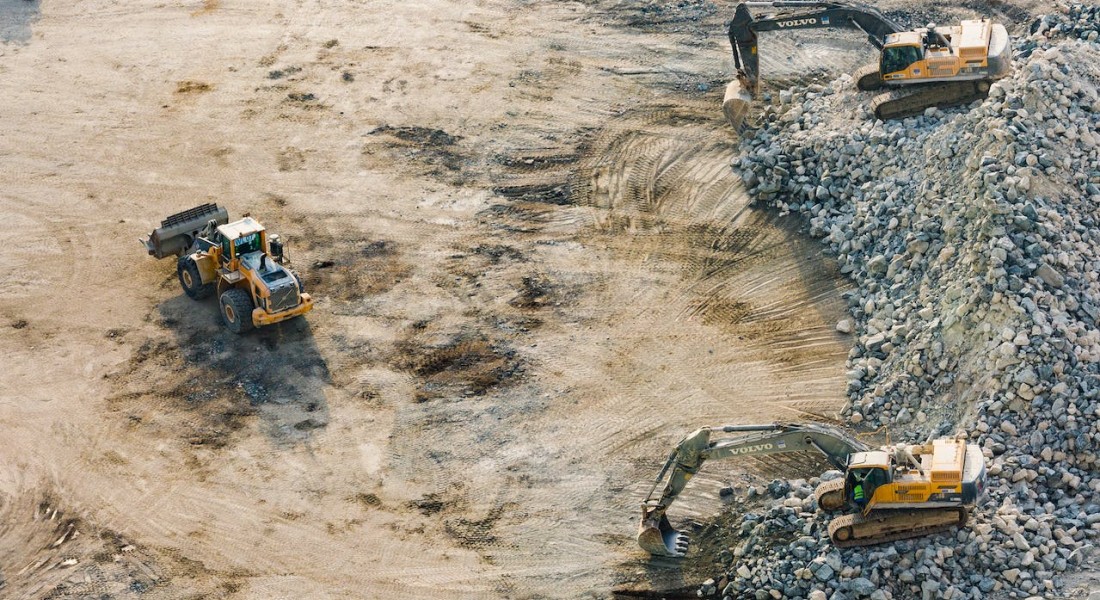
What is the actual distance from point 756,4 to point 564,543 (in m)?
11.8

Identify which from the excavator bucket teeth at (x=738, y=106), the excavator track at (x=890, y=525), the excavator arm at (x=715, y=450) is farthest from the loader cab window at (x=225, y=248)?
the excavator track at (x=890, y=525)

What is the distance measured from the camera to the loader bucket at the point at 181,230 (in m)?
24.6

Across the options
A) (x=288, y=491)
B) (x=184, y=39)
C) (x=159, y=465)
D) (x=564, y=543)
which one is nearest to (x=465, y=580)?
(x=564, y=543)

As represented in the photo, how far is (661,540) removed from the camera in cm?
1845

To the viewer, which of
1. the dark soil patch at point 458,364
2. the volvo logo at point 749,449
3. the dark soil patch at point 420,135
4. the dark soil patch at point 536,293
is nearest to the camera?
the volvo logo at point 749,449

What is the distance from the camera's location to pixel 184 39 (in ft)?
106

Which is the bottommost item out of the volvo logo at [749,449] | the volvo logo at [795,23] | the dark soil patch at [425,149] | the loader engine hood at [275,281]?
the loader engine hood at [275,281]

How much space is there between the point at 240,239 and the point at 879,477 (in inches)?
479

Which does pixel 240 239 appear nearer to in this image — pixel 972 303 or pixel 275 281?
pixel 275 281

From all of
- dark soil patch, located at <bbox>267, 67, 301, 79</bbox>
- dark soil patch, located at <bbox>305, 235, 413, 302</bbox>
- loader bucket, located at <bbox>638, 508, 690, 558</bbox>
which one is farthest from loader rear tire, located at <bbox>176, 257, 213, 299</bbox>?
loader bucket, located at <bbox>638, 508, 690, 558</bbox>

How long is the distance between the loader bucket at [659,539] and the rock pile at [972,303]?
766 millimetres

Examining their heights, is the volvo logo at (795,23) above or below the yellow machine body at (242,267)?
above

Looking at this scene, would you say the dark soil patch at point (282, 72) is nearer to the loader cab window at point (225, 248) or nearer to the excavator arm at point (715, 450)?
the loader cab window at point (225, 248)

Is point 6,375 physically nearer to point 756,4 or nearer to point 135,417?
point 135,417
